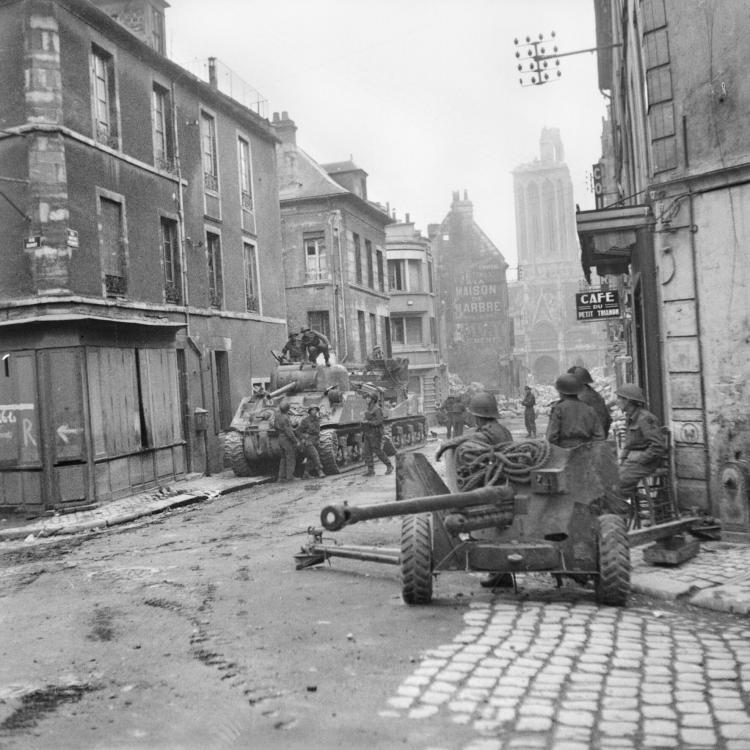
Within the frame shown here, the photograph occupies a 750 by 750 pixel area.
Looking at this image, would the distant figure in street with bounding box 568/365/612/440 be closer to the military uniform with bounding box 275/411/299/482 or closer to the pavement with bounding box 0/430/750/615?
the pavement with bounding box 0/430/750/615

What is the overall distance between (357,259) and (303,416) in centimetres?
1578

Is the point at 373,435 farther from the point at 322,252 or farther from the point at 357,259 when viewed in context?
the point at 357,259

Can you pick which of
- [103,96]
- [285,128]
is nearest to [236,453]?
[103,96]

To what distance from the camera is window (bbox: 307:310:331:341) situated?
104 ft

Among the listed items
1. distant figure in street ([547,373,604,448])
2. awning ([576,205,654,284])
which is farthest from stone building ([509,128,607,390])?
distant figure in street ([547,373,604,448])

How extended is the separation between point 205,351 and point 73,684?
15.1 m

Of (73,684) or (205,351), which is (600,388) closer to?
(205,351)

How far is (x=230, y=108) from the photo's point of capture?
22109mm

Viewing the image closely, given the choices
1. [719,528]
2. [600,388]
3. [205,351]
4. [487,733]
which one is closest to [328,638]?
[487,733]

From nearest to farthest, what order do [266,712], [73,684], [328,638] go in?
1. [266,712]
2. [73,684]
3. [328,638]

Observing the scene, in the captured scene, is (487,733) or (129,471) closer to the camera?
(487,733)

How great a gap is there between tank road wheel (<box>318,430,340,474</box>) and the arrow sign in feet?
16.9

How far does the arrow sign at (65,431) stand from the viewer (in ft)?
47.2

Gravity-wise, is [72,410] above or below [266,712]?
above
